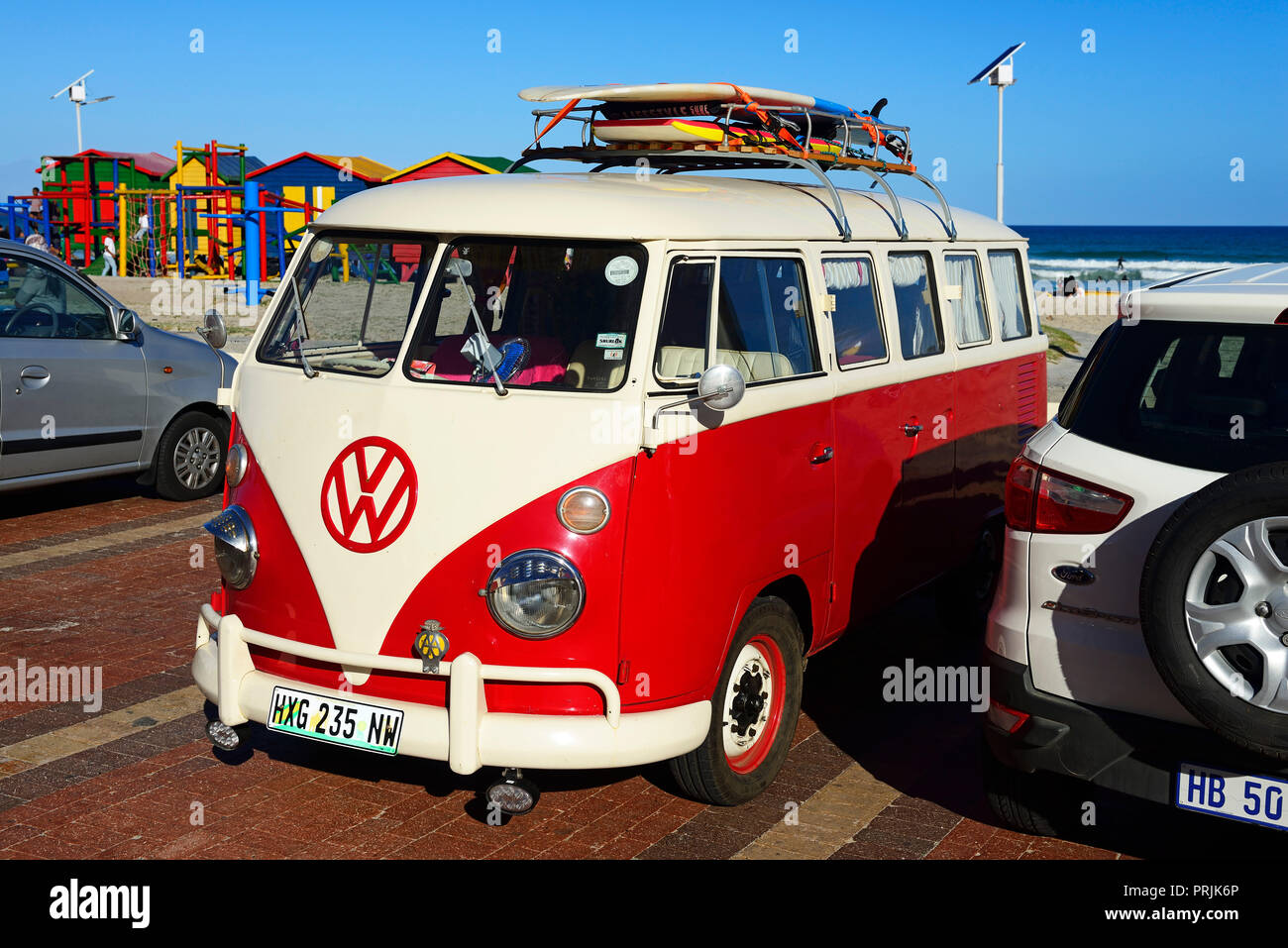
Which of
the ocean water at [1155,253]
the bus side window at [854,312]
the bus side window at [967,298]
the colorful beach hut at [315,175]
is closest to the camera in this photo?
the bus side window at [854,312]

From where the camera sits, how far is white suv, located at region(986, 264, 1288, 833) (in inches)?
142

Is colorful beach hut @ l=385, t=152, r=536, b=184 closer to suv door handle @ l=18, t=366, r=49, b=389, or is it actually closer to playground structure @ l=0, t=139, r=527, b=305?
playground structure @ l=0, t=139, r=527, b=305

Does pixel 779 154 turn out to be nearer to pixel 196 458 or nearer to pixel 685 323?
pixel 685 323

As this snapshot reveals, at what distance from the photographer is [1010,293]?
7879 millimetres

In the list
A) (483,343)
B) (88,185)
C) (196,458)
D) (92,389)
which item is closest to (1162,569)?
(483,343)

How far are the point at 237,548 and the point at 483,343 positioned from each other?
1206 mm

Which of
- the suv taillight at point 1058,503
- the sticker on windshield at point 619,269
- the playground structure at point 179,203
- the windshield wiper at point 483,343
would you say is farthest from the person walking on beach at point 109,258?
the suv taillight at point 1058,503

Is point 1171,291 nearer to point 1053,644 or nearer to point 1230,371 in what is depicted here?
point 1230,371

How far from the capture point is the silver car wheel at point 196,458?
1067cm

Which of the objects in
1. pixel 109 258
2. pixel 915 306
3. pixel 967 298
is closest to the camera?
pixel 915 306

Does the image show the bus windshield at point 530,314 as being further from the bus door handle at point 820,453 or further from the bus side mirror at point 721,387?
the bus door handle at point 820,453

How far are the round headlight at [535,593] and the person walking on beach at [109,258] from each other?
4209 cm
